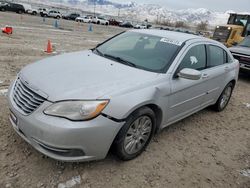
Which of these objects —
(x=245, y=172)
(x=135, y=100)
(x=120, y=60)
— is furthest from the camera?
(x=120, y=60)

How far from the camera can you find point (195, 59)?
3961 millimetres

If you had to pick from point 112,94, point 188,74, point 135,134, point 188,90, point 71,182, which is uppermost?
point 188,74

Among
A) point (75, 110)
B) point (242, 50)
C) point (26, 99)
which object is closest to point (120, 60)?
point (75, 110)

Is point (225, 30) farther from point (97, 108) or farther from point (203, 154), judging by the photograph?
point (97, 108)

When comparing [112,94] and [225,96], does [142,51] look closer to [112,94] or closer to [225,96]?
[112,94]

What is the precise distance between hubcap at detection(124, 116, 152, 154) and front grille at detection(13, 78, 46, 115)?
1.13m

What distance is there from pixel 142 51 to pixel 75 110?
68.1 inches

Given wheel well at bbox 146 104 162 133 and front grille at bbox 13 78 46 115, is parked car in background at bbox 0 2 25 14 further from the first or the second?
wheel well at bbox 146 104 162 133

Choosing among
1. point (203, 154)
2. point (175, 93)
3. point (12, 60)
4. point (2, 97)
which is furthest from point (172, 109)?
point (12, 60)

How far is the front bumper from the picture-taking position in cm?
249

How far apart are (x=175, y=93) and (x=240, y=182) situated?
1.44m

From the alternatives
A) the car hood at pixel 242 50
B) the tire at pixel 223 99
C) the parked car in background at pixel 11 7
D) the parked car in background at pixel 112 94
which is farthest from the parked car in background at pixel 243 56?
the parked car in background at pixel 11 7

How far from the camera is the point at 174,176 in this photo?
10.2 feet

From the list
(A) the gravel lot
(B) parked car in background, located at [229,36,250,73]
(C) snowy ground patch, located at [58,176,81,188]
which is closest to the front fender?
(A) the gravel lot
